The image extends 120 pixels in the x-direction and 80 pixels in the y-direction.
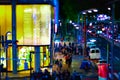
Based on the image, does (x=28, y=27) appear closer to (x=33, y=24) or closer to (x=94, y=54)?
(x=33, y=24)

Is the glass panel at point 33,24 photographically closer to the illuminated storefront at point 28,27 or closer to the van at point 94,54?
the illuminated storefront at point 28,27

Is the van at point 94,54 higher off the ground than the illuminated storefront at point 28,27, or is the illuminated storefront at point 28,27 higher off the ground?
the illuminated storefront at point 28,27

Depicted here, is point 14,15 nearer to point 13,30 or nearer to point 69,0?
point 13,30

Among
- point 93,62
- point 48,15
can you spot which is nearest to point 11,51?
point 48,15

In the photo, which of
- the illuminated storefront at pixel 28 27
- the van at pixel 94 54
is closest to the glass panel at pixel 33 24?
the illuminated storefront at pixel 28 27

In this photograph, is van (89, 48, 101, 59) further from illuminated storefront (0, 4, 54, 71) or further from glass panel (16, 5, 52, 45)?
glass panel (16, 5, 52, 45)

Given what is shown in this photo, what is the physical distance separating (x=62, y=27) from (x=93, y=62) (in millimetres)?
49804

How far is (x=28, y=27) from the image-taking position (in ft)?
151

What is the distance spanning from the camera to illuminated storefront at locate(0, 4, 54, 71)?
45.6 meters

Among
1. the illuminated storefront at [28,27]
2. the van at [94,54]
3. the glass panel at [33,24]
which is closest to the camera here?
the illuminated storefront at [28,27]

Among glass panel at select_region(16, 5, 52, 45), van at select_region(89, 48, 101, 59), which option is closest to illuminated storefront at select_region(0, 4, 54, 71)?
glass panel at select_region(16, 5, 52, 45)

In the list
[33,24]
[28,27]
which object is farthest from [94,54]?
[28,27]

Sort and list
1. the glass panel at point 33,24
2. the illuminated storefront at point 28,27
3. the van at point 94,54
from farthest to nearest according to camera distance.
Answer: the van at point 94,54
the glass panel at point 33,24
the illuminated storefront at point 28,27

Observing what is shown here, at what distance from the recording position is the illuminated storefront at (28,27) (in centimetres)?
4556
